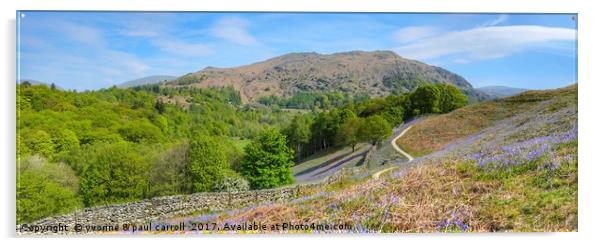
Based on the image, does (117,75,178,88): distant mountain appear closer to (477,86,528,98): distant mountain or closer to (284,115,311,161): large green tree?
(284,115,311,161): large green tree

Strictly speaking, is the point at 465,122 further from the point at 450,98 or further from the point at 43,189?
the point at 43,189

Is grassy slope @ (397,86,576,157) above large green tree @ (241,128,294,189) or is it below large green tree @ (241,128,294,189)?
above

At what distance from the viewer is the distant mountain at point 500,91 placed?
21.1 ft

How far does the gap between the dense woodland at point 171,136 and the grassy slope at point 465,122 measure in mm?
196

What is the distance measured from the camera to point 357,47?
6.46 m

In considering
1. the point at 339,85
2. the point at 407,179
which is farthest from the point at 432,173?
the point at 339,85

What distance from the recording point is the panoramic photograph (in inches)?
233

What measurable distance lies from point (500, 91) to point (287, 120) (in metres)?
2.82

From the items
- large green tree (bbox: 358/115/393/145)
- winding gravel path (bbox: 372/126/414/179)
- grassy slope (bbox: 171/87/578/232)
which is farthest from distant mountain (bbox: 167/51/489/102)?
grassy slope (bbox: 171/87/578/232)

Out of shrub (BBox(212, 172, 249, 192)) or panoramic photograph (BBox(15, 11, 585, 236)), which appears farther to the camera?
shrub (BBox(212, 172, 249, 192))

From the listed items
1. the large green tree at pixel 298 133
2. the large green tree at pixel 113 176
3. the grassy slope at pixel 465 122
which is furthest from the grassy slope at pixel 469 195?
the large green tree at pixel 113 176

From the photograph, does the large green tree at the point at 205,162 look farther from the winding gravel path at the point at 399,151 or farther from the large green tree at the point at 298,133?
the winding gravel path at the point at 399,151

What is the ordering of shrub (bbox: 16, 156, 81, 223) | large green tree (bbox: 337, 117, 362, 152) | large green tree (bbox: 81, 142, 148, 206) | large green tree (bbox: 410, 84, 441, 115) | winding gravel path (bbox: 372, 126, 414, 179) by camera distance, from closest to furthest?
shrub (bbox: 16, 156, 81, 223) → large green tree (bbox: 81, 142, 148, 206) → winding gravel path (bbox: 372, 126, 414, 179) → large green tree (bbox: 337, 117, 362, 152) → large green tree (bbox: 410, 84, 441, 115)

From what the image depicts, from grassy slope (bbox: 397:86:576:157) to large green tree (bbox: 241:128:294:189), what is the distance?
5.03ft
